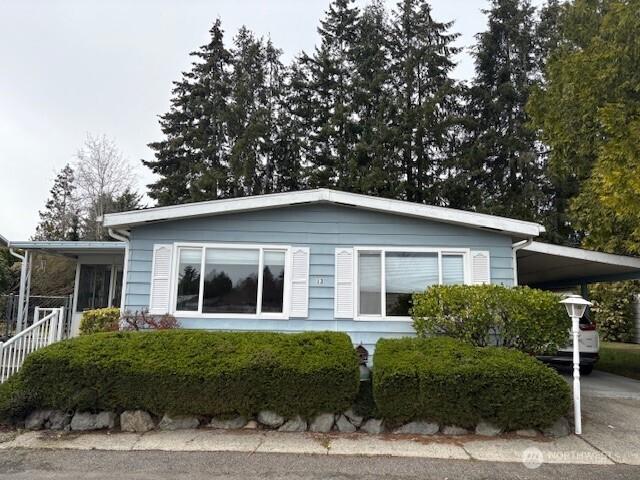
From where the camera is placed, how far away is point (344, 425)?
18.3 ft

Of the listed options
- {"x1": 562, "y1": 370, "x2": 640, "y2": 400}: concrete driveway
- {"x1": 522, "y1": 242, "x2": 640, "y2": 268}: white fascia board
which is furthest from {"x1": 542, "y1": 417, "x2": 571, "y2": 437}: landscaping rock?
{"x1": 522, "y1": 242, "x2": 640, "y2": 268}: white fascia board

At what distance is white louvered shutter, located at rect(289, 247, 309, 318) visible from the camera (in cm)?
798

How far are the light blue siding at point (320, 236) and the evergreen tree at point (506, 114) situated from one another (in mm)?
11970

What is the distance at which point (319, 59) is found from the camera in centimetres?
2319

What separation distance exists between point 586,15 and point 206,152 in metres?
17.3

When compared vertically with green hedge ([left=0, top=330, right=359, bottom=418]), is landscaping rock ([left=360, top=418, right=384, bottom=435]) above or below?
below

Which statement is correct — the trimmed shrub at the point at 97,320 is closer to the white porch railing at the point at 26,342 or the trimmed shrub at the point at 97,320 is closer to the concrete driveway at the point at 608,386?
the white porch railing at the point at 26,342

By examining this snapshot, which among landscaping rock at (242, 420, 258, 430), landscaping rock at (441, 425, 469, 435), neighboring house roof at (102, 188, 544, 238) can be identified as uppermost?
neighboring house roof at (102, 188, 544, 238)

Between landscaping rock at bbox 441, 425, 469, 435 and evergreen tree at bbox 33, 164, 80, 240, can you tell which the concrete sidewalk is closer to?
landscaping rock at bbox 441, 425, 469, 435

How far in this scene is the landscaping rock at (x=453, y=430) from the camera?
540 cm

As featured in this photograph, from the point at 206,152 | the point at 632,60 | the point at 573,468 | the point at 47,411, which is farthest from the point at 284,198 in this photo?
the point at 206,152

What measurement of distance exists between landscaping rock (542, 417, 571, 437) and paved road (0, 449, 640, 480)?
2.78 ft

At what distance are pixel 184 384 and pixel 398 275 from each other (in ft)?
13.6

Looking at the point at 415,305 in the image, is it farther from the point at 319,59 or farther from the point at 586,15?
the point at 319,59
